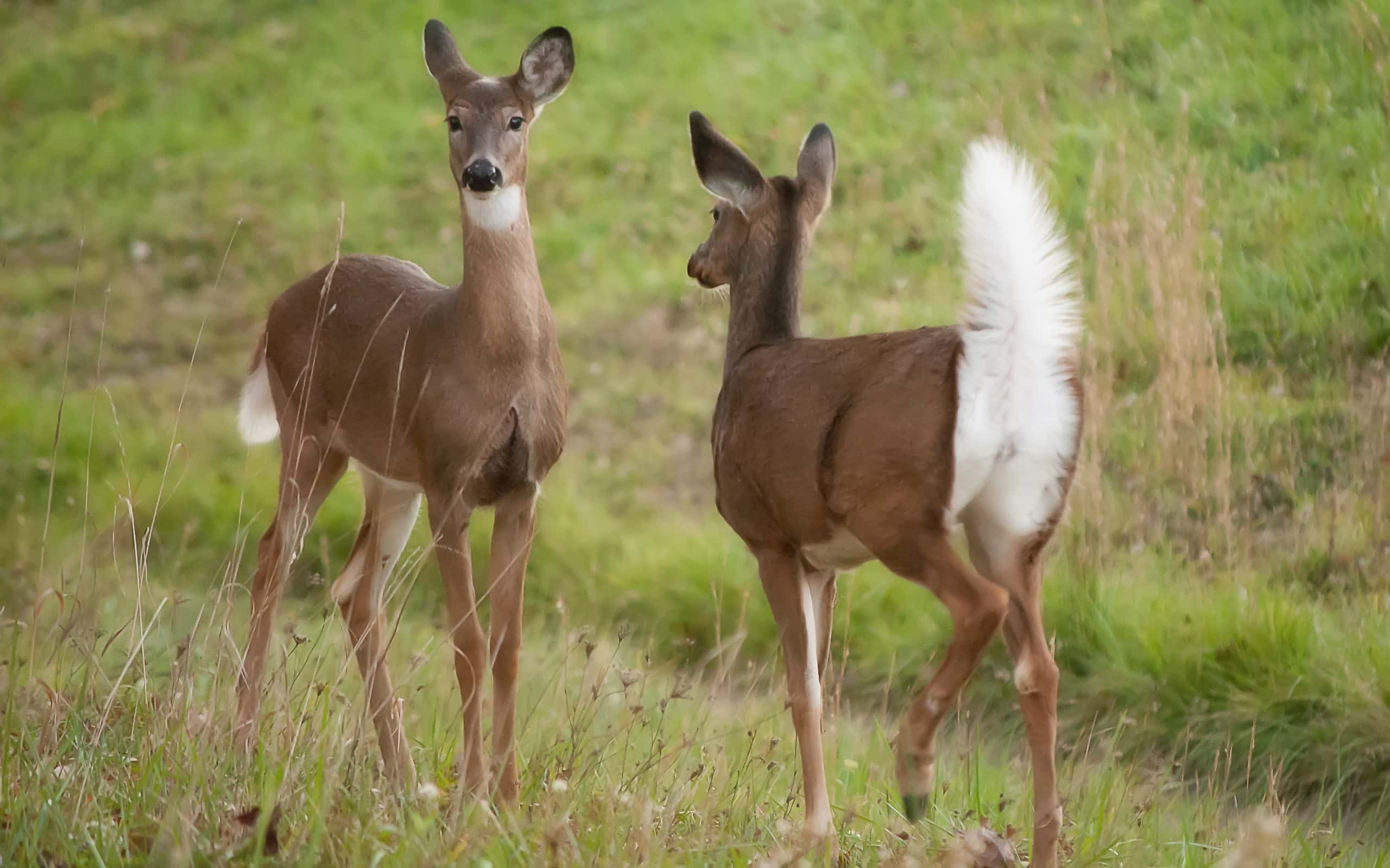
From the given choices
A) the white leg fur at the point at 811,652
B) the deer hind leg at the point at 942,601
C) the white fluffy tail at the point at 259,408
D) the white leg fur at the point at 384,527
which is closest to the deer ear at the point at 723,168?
the white leg fur at the point at 811,652

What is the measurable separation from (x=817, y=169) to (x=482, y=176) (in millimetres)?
1019

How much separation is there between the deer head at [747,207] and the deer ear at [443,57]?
703 millimetres

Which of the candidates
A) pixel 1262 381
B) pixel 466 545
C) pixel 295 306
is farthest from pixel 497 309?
pixel 1262 381

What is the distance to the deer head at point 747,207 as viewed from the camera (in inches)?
175

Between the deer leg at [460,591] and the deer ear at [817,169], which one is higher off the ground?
the deer ear at [817,169]

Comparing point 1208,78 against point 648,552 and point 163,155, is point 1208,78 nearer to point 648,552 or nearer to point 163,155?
point 648,552

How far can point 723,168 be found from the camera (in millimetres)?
4449

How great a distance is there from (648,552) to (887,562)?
3239 mm

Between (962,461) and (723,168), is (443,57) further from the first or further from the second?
(962,461)

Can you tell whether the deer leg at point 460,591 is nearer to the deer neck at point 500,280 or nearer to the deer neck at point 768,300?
the deer neck at point 500,280

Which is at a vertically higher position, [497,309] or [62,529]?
[497,309]

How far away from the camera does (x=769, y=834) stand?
378cm

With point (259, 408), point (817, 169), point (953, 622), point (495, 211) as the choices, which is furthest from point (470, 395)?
point (953, 622)

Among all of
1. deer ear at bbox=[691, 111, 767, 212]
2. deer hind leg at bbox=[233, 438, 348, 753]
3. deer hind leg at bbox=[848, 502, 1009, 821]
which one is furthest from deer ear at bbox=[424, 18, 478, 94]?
deer hind leg at bbox=[848, 502, 1009, 821]
